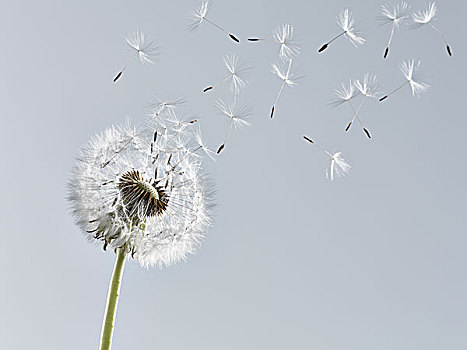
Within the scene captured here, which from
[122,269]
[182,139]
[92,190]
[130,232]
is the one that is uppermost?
[182,139]

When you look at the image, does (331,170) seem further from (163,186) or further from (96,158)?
(96,158)

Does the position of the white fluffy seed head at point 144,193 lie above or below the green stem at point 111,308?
above

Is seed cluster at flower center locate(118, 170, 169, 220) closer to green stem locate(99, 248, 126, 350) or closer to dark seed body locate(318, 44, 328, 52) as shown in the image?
green stem locate(99, 248, 126, 350)

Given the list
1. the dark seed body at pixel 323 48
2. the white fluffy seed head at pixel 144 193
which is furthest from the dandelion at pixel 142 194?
the dark seed body at pixel 323 48

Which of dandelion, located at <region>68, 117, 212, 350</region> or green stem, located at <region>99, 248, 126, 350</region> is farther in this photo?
dandelion, located at <region>68, 117, 212, 350</region>

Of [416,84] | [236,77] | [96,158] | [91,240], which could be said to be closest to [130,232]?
[91,240]

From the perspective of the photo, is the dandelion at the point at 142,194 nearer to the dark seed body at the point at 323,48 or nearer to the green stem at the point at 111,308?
the green stem at the point at 111,308

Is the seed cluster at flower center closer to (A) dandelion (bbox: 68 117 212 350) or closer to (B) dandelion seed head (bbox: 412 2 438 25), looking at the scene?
(A) dandelion (bbox: 68 117 212 350)

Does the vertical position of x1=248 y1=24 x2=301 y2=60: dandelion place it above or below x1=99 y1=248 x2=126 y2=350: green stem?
above

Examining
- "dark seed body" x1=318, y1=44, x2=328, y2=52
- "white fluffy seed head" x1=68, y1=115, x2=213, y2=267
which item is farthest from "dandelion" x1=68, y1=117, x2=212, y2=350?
"dark seed body" x1=318, y1=44, x2=328, y2=52
